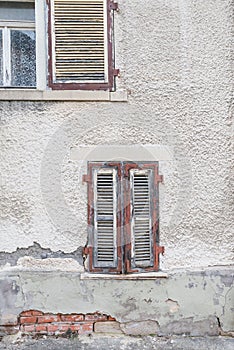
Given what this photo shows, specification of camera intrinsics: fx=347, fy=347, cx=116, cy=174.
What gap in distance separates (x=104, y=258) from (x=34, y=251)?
849mm

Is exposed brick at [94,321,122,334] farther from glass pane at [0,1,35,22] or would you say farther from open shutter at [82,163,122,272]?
glass pane at [0,1,35,22]

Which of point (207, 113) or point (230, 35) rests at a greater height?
point (230, 35)

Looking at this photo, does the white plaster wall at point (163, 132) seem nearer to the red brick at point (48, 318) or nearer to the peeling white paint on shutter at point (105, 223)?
the peeling white paint on shutter at point (105, 223)

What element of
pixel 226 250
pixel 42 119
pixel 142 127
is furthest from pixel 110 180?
pixel 226 250

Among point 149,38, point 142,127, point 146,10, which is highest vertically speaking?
point 146,10

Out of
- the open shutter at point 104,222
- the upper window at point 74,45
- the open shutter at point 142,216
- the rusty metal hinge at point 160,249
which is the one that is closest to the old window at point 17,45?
the upper window at point 74,45

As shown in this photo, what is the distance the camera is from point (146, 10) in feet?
14.1

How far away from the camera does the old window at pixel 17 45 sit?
4371 millimetres

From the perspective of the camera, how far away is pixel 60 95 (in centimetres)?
418

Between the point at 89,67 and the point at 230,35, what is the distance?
1813mm

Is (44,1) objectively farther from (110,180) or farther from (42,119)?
(110,180)

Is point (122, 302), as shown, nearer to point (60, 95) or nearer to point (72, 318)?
point (72, 318)

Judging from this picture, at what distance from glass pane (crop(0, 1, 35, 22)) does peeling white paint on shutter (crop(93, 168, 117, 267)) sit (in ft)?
7.09

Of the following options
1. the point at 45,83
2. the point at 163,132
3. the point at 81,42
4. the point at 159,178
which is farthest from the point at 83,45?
the point at 159,178
